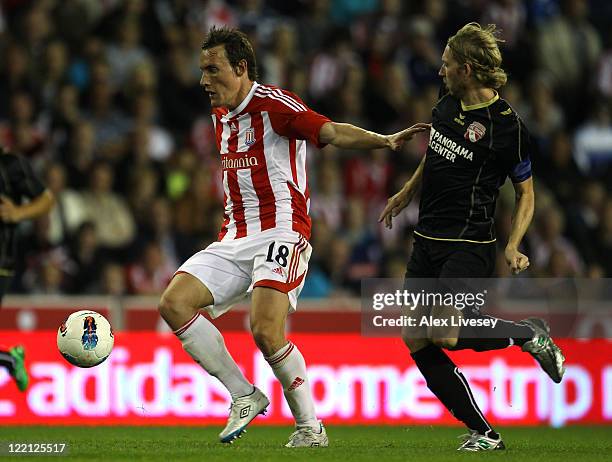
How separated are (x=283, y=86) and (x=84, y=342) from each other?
7.08 meters

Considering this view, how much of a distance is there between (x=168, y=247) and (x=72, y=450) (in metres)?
5.59

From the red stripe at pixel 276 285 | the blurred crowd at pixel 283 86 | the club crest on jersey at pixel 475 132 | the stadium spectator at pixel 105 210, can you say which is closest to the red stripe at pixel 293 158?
the red stripe at pixel 276 285

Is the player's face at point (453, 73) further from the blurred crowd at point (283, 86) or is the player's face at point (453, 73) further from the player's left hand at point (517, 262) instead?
the blurred crowd at point (283, 86)

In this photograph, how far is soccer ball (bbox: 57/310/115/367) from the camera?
7.95 metres

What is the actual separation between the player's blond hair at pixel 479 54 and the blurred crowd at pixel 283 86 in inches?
204

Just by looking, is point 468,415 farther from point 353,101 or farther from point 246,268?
point 353,101

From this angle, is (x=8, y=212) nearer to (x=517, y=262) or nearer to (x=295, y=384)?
(x=295, y=384)

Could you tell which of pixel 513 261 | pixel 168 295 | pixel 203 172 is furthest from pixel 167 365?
pixel 513 261

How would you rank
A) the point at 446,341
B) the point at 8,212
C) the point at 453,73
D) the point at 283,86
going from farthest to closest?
1. the point at 283,86
2. the point at 8,212
3. the point at 453,73
4. the point at 446,341

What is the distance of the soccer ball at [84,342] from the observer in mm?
7945

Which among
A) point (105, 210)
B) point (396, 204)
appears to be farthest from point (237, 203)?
point (105, 210)

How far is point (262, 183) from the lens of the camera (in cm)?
773

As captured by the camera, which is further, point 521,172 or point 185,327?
point 521,172

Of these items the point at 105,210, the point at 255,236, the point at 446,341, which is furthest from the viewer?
the point at 105,210
